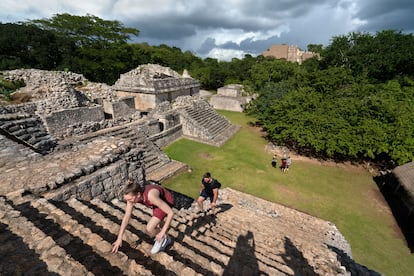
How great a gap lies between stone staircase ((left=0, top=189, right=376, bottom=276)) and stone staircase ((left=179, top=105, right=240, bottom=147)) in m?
9.02

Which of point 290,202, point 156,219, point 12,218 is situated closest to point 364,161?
point 290,202

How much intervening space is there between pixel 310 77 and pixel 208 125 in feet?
27.5

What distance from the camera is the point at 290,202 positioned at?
28.8ft

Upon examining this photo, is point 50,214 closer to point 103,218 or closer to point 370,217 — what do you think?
point 103,218

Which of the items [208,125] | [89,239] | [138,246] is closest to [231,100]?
[208,125]

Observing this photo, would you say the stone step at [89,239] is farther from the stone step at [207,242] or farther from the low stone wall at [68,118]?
the low stone wall at [68,118]

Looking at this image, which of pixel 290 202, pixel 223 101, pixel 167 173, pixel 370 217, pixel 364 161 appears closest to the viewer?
pixel 370 217

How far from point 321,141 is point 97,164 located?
36.1ft

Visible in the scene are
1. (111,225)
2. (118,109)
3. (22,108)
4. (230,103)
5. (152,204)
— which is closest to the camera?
(152,204)

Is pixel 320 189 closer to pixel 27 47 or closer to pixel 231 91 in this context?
pixel 231 91

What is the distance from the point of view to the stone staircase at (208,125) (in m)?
14.8

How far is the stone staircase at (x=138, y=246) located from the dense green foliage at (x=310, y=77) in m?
7.32

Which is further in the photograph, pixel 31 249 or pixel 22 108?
pixel 22 108

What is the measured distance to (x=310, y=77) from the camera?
1473cm
